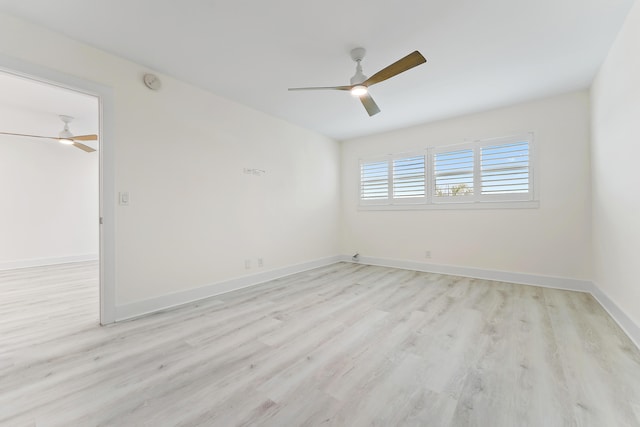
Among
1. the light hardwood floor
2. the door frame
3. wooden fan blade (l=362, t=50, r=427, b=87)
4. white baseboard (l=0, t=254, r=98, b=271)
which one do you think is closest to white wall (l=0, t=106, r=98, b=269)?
white baseboard (l=0, t=254, r=98, b=271)

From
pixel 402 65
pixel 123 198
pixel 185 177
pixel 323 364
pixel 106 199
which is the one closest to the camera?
pixel 323 364

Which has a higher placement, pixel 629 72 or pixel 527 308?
pixel 629 72

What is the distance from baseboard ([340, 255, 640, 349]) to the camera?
7.48ft

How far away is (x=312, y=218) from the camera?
5.09 meters

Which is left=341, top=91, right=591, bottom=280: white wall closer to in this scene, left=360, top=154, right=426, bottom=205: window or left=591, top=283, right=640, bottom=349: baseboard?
left=360, top=154, right=426, bottom=205: window

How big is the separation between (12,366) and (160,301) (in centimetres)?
115

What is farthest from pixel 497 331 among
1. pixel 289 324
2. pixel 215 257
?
pixel 215 257

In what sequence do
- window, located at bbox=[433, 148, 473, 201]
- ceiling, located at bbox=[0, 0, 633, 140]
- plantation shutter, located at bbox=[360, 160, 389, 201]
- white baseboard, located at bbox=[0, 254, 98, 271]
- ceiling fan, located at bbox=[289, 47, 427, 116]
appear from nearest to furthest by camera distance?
ceiling, located at bbox=[0, 0, 633, 140] < ceiling fan, located at bbox=[289, 47, 427, 116] < window, located at bbox=[433, 148, 473, 201] < white baseboard, located at bbox=[0, 254, 98, 271] < plantation shutter, located at bbox=[360, 160, 389, 201]

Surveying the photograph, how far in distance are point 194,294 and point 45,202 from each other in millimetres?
4764

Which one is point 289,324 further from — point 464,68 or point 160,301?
point 464,68

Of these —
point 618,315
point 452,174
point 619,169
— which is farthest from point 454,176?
point 618,315

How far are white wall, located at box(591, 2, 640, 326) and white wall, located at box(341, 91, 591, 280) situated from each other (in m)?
0.29

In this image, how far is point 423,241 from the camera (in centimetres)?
470

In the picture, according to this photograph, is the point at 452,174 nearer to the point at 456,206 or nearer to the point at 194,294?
the point at 456,206
